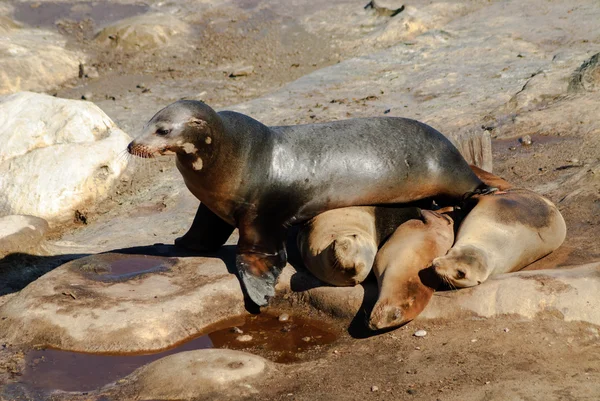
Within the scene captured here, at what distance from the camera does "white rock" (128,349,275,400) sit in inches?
193

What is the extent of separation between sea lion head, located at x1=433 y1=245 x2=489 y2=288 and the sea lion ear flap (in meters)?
1.94

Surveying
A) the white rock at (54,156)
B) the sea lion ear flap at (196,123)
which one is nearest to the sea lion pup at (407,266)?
the sea lion ear flap at (196,123)

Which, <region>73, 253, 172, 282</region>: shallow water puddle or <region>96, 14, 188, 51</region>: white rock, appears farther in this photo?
<region>96, 14, 188, 51</region>: white rock

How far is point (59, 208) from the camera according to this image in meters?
9.71

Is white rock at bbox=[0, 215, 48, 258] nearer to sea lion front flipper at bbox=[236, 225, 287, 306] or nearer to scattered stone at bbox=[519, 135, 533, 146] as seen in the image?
sea lion front flipper at bbox=[236, 225, 287, 306]

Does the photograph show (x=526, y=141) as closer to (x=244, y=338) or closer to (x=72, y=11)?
(x=244, y=338)

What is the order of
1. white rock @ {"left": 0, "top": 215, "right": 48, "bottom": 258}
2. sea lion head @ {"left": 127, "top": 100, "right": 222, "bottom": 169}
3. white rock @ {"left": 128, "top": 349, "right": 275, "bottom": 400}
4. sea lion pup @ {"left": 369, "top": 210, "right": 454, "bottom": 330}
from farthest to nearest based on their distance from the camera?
white rock @ {"left": 0, "top": 215, "right": 48, "bottom": 258} → sea lion head @ {"left": 127, "top": 100, "right": 222, "bottom": 169} → sea lion pup @ {"left": 369, "top": 210, "right": 454, "bottom": 330} → white rock @ {"left": 128, "top": 349, "right": 275, "bottom": 400}

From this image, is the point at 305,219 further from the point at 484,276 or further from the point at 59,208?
the point at 59,208

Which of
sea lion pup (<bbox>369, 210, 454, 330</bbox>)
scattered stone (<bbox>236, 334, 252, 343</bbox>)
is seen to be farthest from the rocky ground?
scattered stone (<bbox>236, 334, 252, 343</bbox>)

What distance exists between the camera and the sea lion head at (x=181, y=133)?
20.1 feet

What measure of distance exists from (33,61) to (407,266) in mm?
10047

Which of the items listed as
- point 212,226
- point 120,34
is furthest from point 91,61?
point 212,226

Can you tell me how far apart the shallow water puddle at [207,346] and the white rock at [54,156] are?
168 inches

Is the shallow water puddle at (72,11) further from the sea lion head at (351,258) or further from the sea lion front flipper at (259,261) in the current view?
the sea lion head at (351,258)
